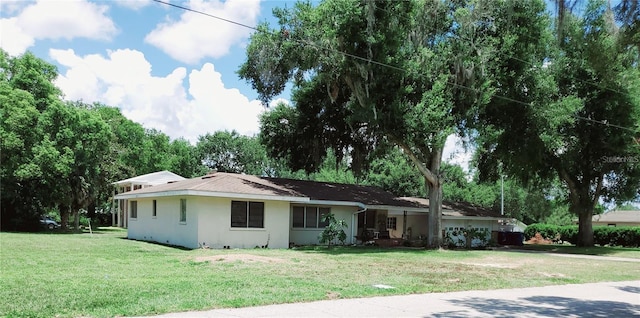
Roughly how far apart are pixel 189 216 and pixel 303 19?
961 cm

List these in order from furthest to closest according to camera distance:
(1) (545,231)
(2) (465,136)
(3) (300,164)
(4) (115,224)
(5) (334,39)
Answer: (4) (115,224) < (1) (545,231) < (3) (300,164) < (2) (465,136) < (5) (334,39)

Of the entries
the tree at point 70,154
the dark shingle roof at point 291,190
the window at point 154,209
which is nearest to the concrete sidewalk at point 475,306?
the dark shingle roof at point 291,190

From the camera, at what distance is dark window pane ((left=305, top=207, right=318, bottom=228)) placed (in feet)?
86.3

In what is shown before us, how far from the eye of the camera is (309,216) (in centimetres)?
2639

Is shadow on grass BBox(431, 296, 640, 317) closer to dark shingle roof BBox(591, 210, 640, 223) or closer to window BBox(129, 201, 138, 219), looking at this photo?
window BBox(129, 201, 138, 219)

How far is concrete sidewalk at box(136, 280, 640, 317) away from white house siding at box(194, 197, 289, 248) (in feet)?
A: 43.0

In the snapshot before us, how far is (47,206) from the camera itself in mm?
35031

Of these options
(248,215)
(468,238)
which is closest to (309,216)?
(248,215)

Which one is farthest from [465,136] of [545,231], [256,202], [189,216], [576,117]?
[545,231]

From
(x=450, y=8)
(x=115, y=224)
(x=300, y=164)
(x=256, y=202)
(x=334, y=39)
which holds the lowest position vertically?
(x=115, y=224)

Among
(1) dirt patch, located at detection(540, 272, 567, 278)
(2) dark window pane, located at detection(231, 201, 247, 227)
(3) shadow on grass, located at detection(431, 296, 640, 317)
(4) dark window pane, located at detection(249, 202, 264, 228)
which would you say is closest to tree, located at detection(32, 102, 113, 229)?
(2) dark window pane, located at detection(231, 201, 247, 227)

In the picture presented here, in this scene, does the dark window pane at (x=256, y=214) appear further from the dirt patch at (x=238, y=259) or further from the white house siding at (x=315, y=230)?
the dirt patch at (x=238, y=259)

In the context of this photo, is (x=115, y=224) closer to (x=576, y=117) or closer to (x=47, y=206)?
(x=47, y=206)

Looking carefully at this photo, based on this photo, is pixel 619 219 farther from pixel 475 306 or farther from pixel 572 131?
pixel 475 306
